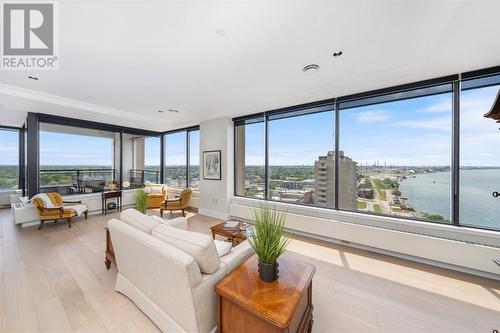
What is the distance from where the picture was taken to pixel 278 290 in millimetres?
1282

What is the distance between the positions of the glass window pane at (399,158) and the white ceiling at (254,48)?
20.4 inches

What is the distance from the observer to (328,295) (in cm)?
205

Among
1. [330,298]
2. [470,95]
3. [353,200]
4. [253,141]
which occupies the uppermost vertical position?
[470,95]

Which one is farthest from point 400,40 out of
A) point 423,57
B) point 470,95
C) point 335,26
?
point 470,95

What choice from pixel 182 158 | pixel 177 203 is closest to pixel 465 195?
pixel 177 203

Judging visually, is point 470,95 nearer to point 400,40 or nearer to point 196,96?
point 400,40

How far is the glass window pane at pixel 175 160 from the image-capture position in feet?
20.5

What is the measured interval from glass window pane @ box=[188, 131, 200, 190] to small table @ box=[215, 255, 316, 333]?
179 inches

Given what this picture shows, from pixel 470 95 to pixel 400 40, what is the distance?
5.51ft

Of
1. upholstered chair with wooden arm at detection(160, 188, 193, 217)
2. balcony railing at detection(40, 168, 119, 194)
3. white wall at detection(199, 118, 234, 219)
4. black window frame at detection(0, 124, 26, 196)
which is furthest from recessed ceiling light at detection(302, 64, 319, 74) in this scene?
black window frame at detection(0, 124, 26, 196)

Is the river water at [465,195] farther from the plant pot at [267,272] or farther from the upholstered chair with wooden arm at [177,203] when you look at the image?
the upholstered chair with wooden arm at [177,203]

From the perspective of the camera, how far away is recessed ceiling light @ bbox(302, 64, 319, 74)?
8.04 ft

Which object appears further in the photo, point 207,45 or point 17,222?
point 17,222

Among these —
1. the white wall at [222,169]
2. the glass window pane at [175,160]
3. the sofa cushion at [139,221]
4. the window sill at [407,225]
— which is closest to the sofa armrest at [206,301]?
the sofa cushion at [139,221]
